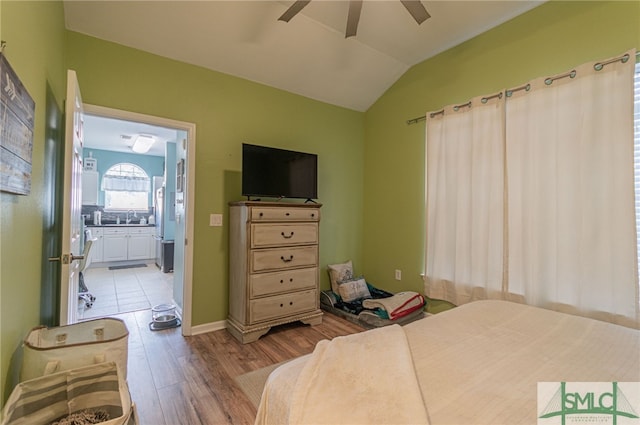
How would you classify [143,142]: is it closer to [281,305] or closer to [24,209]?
[281,305]

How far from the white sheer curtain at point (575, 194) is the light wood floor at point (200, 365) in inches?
68.4

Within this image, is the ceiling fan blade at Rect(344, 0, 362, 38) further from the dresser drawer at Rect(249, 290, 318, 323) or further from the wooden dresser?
the dresser drawer at Rect(249, 290, 318, 323)

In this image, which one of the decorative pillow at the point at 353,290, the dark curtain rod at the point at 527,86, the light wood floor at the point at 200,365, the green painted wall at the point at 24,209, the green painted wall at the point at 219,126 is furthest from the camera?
the decorative pillow at the point at 353,290

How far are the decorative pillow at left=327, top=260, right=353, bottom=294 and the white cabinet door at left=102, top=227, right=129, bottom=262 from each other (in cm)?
510

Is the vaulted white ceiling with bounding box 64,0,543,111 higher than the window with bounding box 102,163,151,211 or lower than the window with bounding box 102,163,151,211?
higher

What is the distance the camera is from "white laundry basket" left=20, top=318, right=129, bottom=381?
1196mm

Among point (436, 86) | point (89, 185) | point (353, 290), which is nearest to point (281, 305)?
point (353, 290)

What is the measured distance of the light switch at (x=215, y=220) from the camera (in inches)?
112

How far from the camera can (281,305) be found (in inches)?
108

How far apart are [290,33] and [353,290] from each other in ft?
9.35

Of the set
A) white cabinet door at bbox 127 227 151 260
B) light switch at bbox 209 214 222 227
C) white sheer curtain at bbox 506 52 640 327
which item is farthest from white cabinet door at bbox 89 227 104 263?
white sheer curtain at bbox 506 52 640 327

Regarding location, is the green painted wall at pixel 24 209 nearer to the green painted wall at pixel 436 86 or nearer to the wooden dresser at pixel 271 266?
the wooden dresser at pixel 271 266

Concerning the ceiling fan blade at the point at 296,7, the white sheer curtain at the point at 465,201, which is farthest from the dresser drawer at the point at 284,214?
the ceiling fan blade at the point at 296,7

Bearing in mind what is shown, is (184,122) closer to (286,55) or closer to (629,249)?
(286,55)
